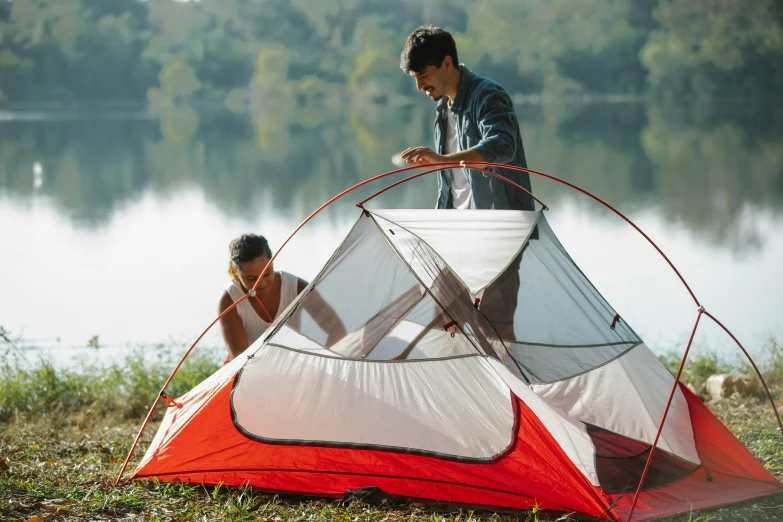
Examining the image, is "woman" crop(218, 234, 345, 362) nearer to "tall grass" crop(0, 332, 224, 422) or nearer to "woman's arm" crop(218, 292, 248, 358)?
"woman's arm" crop(218, 292, 248, 358)

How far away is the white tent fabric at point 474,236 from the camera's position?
267 centimetres

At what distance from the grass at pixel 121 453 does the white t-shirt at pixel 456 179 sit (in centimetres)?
103

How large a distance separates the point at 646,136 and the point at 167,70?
512 inches

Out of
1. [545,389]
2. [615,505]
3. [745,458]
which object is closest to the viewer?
[615,505]

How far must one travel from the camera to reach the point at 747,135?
19.8 meters

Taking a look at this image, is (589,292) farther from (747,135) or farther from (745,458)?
(747,135)

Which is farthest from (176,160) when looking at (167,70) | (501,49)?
(501,49)

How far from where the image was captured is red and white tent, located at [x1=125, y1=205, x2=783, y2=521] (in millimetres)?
2270

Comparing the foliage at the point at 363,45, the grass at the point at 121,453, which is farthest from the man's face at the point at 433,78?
the foliage at the point at 363,45

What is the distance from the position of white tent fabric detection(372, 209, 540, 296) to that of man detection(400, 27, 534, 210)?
0.10 meters

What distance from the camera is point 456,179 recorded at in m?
2.93

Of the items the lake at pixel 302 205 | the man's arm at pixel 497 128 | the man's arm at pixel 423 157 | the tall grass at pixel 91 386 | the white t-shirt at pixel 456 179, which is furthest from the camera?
the lake at pixel 302 205

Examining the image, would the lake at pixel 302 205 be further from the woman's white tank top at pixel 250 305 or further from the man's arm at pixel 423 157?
the man's arm at pixel 423 157

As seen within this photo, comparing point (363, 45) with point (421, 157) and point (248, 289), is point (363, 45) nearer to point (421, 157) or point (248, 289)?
point (248, 289)
